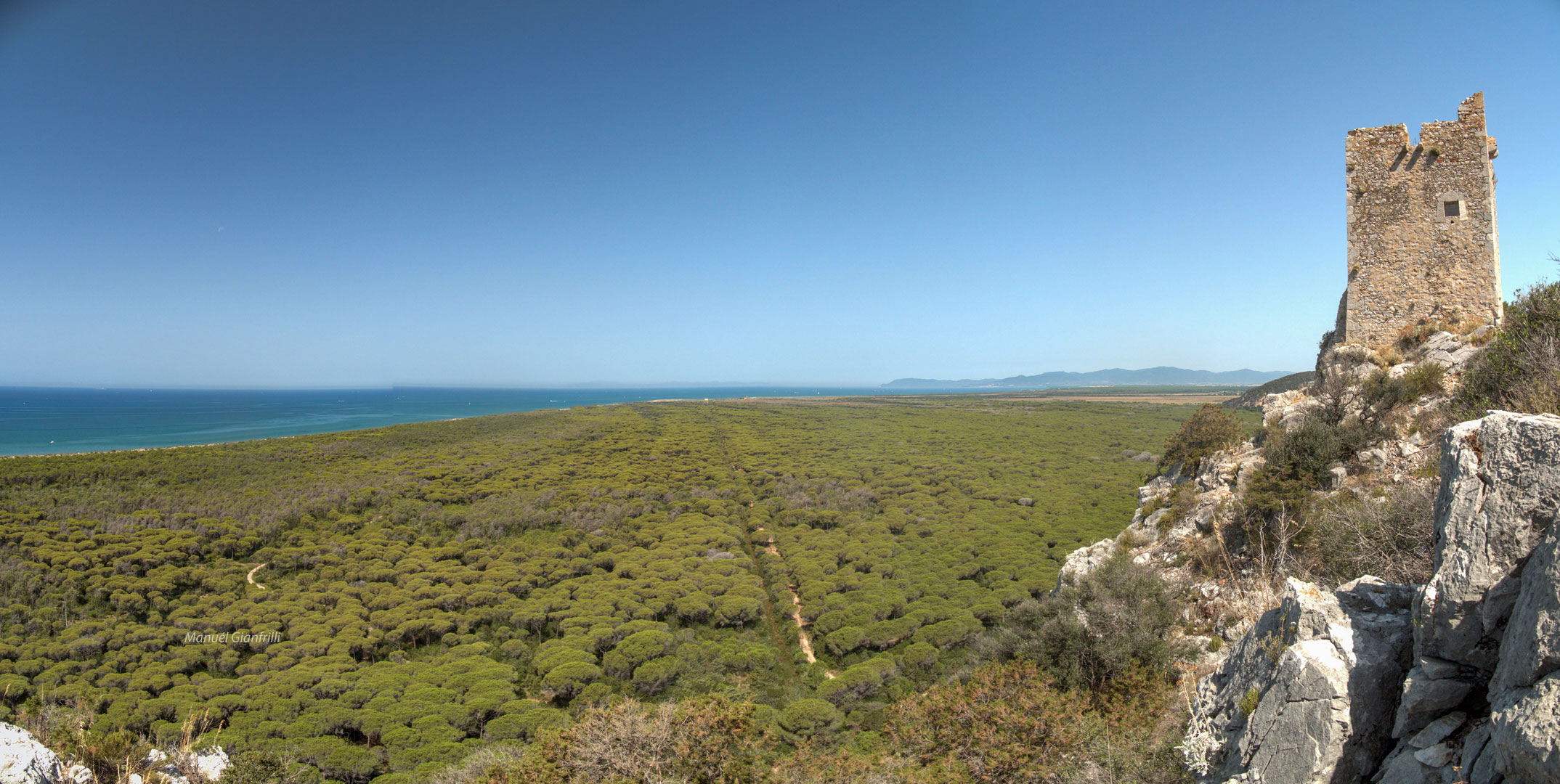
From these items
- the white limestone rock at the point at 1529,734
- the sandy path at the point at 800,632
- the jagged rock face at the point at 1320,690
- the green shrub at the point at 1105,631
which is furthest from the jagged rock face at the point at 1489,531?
the sandy path at the point at 800,632

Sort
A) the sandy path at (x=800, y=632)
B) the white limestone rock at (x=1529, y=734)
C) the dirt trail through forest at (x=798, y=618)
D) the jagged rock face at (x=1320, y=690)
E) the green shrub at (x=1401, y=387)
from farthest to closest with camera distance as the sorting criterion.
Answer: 1. the dirt trail through forest at (x=798, y=618)
2. the sandy path at (x=800, y=632)
3. the green shrub at (x=1401, y=387)
4. the jagged rock face at (x=1320, y=690)
5. the white limestone rock at (x=1529, y=734)

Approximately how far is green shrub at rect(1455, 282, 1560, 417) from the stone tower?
3.18 meters

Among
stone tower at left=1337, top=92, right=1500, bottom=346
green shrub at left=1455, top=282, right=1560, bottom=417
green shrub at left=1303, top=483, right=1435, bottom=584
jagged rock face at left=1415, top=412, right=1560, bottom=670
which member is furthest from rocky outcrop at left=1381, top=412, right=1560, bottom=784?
stone tower at left=1337, top=92, right=1500, bottom=346

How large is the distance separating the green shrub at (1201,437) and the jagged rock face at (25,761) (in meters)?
24.0

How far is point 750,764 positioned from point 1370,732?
885cm

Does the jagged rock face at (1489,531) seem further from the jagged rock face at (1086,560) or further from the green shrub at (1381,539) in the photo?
the jagged rock face at (1086,560)

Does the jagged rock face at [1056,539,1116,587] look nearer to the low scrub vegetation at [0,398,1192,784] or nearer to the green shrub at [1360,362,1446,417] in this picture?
the low scrub vegetation at [0,398,1192,784]

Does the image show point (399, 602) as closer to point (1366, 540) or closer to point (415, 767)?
point (415, 767)

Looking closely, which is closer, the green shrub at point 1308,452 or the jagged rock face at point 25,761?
the jagged rock face at point 25,761

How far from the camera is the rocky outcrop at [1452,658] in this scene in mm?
3305

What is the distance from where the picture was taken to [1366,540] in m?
6.62

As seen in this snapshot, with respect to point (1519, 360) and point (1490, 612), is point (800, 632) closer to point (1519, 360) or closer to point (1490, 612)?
point (1519, 360)

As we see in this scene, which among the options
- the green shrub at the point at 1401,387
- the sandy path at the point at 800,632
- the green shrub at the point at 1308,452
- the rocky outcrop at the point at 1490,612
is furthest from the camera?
the sandy path at the point at 800,632

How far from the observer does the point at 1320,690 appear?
4.77m
